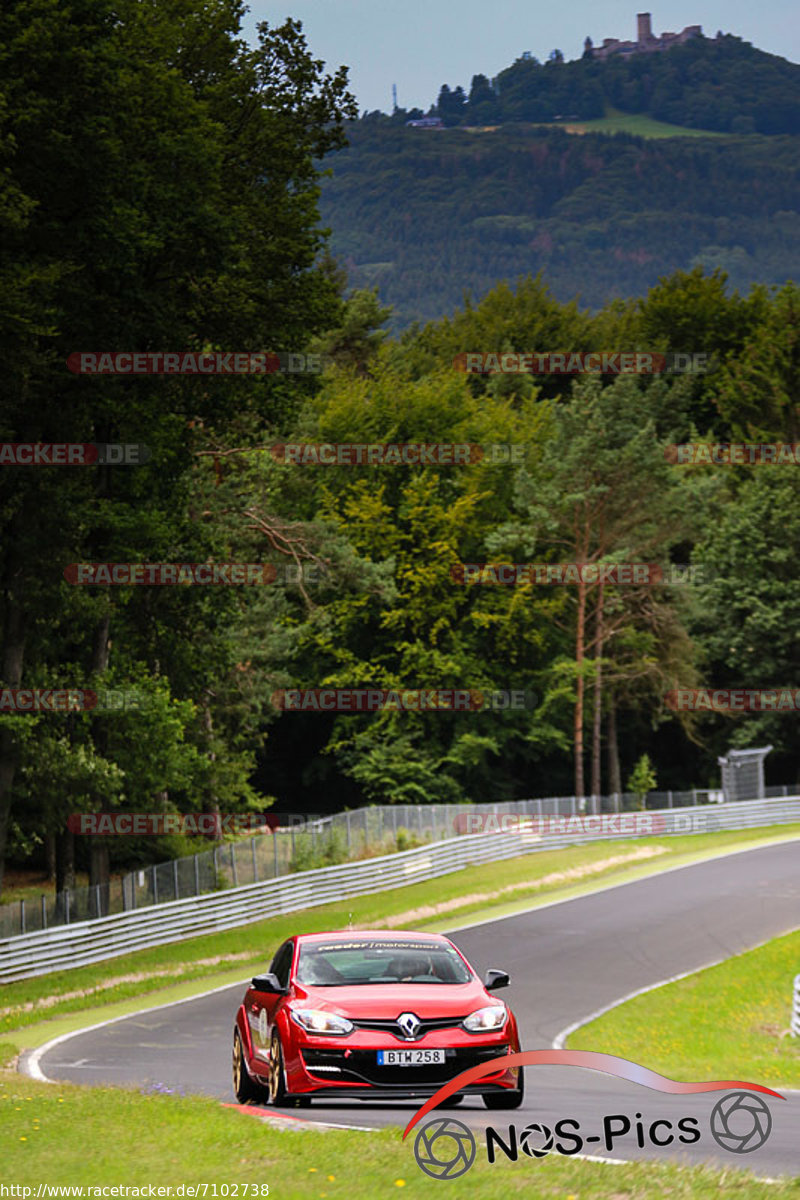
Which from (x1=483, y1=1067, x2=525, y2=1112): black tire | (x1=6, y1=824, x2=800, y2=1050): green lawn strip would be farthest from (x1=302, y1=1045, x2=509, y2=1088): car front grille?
(x1=6, y1=824, x2=800, y2=1050): green lawn strip

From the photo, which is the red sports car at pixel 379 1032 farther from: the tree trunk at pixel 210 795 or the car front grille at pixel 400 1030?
the tree trunk at pixel 210 795

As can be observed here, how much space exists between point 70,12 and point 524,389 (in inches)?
2446

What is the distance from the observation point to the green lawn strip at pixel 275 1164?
814cm

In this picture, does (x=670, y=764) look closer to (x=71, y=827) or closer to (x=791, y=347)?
(x=791, y=347)

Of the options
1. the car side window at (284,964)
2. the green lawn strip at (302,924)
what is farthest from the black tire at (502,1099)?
the green lawn strip at (302,924)

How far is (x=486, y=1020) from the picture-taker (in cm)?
1098

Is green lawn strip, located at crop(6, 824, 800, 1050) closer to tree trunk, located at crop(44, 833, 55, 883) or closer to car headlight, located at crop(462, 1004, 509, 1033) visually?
car headlight, located at crop(462, 1004, 509, 1033)

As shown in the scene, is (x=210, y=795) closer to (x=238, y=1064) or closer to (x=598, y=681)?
(x=598, y=681)

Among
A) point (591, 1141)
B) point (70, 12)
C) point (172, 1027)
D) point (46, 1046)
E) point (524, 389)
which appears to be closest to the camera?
point (591, 1141)

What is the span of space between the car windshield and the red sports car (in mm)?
15

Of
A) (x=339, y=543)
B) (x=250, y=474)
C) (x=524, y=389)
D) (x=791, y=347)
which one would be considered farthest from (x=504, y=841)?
(x=791, y=347)

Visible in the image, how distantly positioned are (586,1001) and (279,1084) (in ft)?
46.4

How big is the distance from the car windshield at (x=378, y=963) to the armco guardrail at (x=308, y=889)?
58.4 feet

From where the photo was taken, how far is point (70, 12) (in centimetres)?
2391
